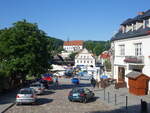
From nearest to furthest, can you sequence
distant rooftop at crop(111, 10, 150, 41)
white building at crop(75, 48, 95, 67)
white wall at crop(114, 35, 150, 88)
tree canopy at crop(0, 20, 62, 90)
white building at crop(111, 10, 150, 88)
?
white wall at crop(114, 35, 150, 88)
white building at crop(111, 10, 150, 88)
distant rooftop at crop(111, 10, 150, 41)
tree canopy at crop(0, 20, 62, 90)
white building at crop(75, 48, 95, 67)

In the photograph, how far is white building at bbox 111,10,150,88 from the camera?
108 ft

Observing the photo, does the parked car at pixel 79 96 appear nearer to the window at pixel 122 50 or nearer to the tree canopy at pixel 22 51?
the tree canopy at pixel 22 51

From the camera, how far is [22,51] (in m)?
35.5

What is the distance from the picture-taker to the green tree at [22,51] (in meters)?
34.7

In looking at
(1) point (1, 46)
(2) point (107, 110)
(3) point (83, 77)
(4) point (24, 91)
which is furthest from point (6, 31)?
(3) point (83, 77)

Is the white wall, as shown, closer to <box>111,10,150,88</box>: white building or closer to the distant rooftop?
<box>111,10,150,88</box>: white building

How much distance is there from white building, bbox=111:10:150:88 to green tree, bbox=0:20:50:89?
11.3m

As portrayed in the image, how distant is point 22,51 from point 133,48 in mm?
15016

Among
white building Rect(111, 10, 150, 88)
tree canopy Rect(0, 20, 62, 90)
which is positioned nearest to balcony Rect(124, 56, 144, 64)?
white building Rect(111, 10, 150, 88)

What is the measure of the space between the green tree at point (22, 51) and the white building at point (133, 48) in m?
11.3

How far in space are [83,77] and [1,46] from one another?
117 ft

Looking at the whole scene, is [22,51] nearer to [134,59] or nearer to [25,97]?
[25,97]

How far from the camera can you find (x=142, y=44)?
33375mm

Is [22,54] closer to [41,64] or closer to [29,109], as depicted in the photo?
[41,64]
